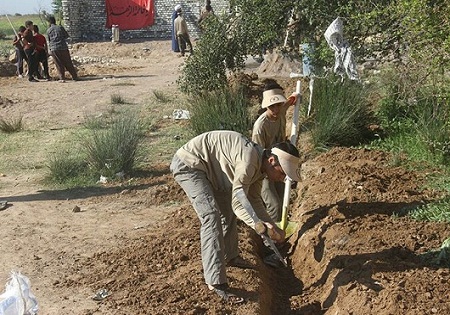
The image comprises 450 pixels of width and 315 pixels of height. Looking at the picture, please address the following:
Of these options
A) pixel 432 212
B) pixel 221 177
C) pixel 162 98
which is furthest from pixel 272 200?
A: pixel 162 98

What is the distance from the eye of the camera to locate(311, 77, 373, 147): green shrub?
9.28 meters

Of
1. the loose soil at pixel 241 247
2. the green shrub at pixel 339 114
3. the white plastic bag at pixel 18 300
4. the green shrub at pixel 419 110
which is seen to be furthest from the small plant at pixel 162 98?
the white plastic bag at pixel 18 300

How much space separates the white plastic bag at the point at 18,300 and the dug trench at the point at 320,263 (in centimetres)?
145

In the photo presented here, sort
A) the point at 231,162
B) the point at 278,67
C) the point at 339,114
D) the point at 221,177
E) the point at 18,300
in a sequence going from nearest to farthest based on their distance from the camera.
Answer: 1. the point at 18,300
2. the point at 231,162
3. the point at 221,177
4. the point at 339,114
5. the point at 278,67

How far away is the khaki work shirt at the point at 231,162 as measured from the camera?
16.3 feet

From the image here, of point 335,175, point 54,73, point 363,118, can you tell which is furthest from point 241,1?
point 54,73

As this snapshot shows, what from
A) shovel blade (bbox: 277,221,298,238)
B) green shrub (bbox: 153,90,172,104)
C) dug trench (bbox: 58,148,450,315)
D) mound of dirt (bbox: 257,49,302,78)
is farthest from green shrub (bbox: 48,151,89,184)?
mound of dirt (bbox: 257,49,302,78)

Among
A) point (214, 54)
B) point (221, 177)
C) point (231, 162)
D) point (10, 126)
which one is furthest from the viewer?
point (10, 126)

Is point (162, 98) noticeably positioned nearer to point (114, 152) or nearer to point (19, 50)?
point (114, 152)

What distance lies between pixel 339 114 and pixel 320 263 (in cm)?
336

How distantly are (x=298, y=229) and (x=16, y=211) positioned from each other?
350 centimetres

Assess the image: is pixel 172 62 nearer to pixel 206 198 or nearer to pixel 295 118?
pixel 295 118

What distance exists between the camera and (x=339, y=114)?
9250 millimetres

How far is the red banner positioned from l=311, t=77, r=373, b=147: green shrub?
21.7 m
